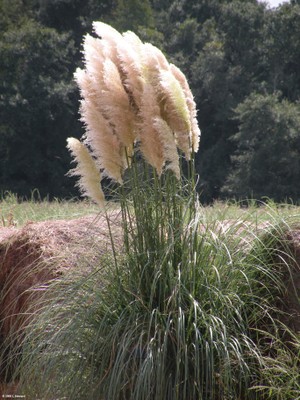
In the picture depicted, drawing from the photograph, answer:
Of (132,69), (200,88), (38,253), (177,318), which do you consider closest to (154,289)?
(177,318)

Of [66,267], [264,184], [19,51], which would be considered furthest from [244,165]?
[66,267]

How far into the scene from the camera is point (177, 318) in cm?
493

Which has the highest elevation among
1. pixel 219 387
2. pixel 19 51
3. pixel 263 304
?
pixel 19 51

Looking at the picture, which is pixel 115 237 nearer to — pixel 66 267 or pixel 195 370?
pixel 66 267

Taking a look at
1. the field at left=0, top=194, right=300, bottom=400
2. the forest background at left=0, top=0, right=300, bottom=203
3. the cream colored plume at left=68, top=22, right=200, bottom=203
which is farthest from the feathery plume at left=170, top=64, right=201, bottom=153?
the forest background at left=0, top=0, right=300, bottom=203

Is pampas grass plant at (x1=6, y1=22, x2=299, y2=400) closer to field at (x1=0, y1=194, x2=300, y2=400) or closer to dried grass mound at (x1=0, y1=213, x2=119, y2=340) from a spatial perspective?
field at (x1=0, y1=194, x2=300, y2=400)

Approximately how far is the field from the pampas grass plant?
1 cm

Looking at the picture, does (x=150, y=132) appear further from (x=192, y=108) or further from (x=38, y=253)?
(x=38, y=253)

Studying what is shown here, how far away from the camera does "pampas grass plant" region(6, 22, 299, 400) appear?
4875 millimetres

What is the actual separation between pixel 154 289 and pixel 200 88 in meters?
24.4

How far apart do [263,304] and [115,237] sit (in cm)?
104

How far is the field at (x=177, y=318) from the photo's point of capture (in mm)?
4848

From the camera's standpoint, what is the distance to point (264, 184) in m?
25.3

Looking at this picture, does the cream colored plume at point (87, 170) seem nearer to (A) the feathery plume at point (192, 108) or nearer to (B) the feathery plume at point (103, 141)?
Answer: (B) the feathery plume at point (103, 141)
